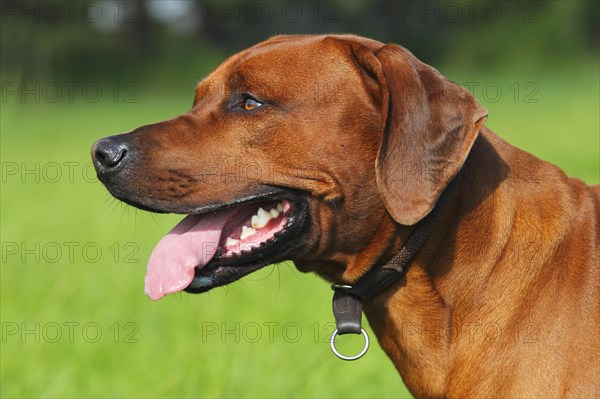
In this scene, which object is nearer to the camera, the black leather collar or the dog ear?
the dog ear

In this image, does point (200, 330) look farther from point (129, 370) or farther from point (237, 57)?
point (237, 57)

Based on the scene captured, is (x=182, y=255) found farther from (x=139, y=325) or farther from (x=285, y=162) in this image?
(x=139, y=325)

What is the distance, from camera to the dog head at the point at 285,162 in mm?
3496

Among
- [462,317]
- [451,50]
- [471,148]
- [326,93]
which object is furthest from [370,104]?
[451,50]

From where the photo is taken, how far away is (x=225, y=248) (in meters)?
3.66

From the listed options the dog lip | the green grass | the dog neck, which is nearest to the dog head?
the dog lip

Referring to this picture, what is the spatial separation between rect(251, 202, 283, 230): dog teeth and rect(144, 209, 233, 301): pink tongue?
13cm

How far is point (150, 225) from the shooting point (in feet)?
38.6

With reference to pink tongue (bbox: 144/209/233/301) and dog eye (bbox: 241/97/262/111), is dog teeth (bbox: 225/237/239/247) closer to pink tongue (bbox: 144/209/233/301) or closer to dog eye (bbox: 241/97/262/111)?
pink tongue (bbox: 144/209/233/301)

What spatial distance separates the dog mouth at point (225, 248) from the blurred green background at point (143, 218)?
0.68 m

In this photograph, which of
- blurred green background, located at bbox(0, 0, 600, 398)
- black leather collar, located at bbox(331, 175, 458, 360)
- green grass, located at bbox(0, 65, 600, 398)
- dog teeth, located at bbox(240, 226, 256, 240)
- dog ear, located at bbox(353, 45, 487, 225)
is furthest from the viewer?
blurred green background, located at bbox(0, 0, 600, 398)

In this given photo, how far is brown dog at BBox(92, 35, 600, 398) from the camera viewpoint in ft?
10.9

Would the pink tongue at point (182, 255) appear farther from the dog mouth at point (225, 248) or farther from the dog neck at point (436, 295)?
the dog neck at point (436, 295)

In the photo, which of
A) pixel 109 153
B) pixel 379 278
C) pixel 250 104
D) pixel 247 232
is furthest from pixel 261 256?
pixel 109 153
